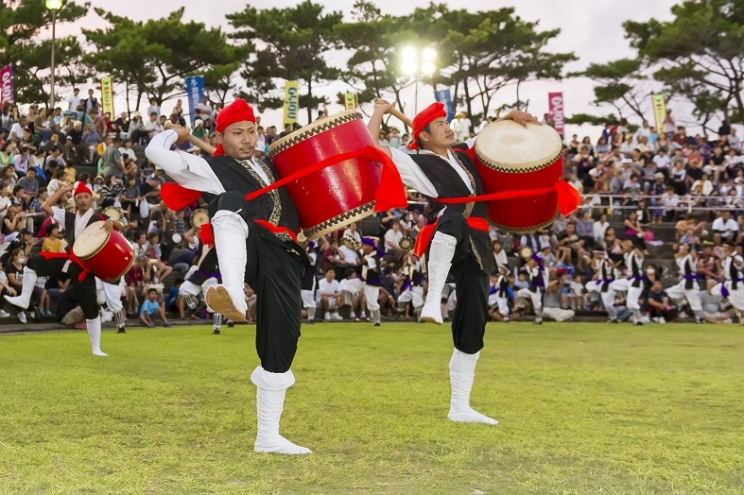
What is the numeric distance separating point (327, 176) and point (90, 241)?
544 cm

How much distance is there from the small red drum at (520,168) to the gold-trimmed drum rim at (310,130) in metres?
1.38

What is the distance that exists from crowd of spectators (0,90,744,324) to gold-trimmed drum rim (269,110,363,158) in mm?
9639

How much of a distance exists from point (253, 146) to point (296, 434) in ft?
5.88

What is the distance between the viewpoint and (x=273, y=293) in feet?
16.8

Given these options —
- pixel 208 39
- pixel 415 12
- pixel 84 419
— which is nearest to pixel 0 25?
pixel 208 39

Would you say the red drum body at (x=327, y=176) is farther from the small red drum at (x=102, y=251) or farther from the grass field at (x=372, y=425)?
the small red drum at (x=102, y=251)

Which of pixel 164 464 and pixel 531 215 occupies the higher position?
pixel 531 215

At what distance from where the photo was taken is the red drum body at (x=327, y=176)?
5.18m

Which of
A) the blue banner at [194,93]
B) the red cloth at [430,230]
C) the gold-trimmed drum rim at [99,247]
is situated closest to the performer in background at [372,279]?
the gold-trimmed drum rim at [99,247]

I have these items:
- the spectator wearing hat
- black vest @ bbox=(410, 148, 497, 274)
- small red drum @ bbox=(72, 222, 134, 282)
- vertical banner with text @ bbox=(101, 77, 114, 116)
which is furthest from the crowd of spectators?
black vest @ bbox=(410, 148, 497, 274)

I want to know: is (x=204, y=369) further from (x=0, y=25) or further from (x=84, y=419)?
(x=0, y=25)

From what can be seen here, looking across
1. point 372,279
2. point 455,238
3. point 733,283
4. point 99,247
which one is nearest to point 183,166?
point 455,238

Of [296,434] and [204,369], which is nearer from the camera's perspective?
[296,434]

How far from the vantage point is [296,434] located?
5648 mm
